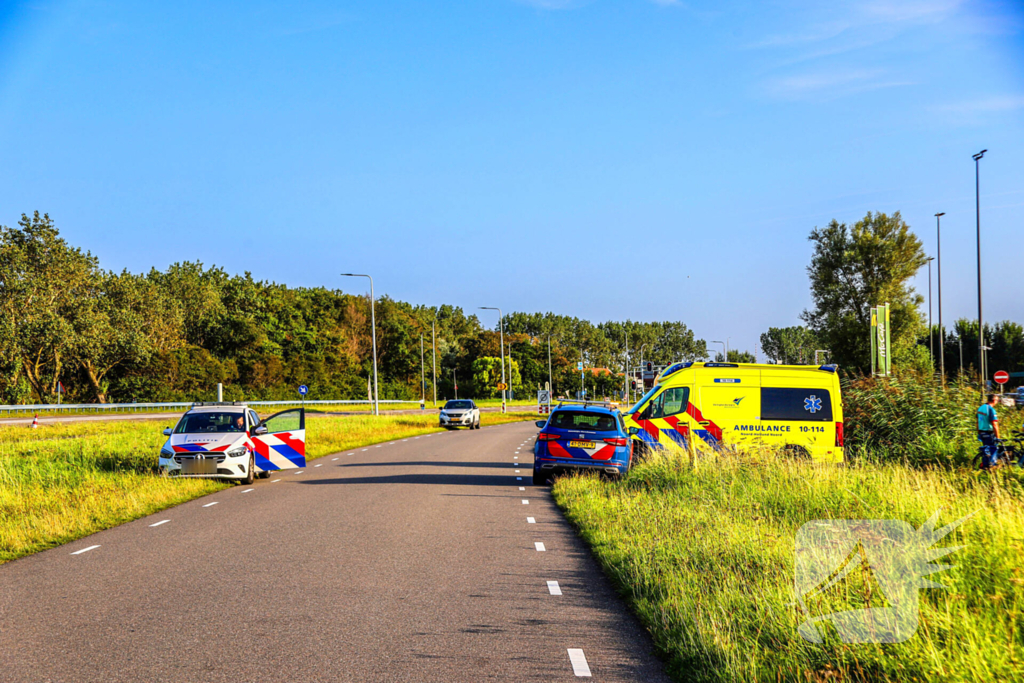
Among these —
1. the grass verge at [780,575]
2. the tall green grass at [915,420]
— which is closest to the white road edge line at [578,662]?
the grass verge at [780,575]

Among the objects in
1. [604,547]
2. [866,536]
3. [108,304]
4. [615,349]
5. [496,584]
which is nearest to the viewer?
[866,536]

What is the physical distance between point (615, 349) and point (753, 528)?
492 feet

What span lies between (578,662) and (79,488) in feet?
41.0

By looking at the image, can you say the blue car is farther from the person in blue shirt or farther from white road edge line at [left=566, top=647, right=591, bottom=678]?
white road edge line at [left=566, top=647, right=591, bottom=678]

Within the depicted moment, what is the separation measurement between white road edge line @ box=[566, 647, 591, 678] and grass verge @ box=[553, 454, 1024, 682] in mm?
530

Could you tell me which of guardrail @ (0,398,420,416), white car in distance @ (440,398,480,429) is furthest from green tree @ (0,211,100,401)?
white car in distance @ (440,398,480,429)

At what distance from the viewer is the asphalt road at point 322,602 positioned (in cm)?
537

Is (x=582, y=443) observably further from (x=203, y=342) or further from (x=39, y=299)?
(x=203, y=342)

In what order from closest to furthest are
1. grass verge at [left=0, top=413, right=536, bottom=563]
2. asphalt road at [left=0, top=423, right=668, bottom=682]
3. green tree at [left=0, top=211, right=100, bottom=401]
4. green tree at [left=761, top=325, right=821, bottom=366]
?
asphalt road at [left=0, top=423, right=668, bottom=682] → grass verge at [left=0, top=413, right=536, bottom=563] → green tree at [left=0, top=211, right=100, bottom=401] → green tree at [left=761, top=325, right=821, bottom=366]

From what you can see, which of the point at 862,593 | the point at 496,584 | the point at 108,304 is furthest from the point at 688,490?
the point at 108,304

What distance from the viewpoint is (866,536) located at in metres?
6.71

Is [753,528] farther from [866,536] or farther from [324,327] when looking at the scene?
[324,327]

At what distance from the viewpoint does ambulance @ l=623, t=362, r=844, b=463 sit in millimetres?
14984

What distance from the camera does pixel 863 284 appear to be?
58.3m
